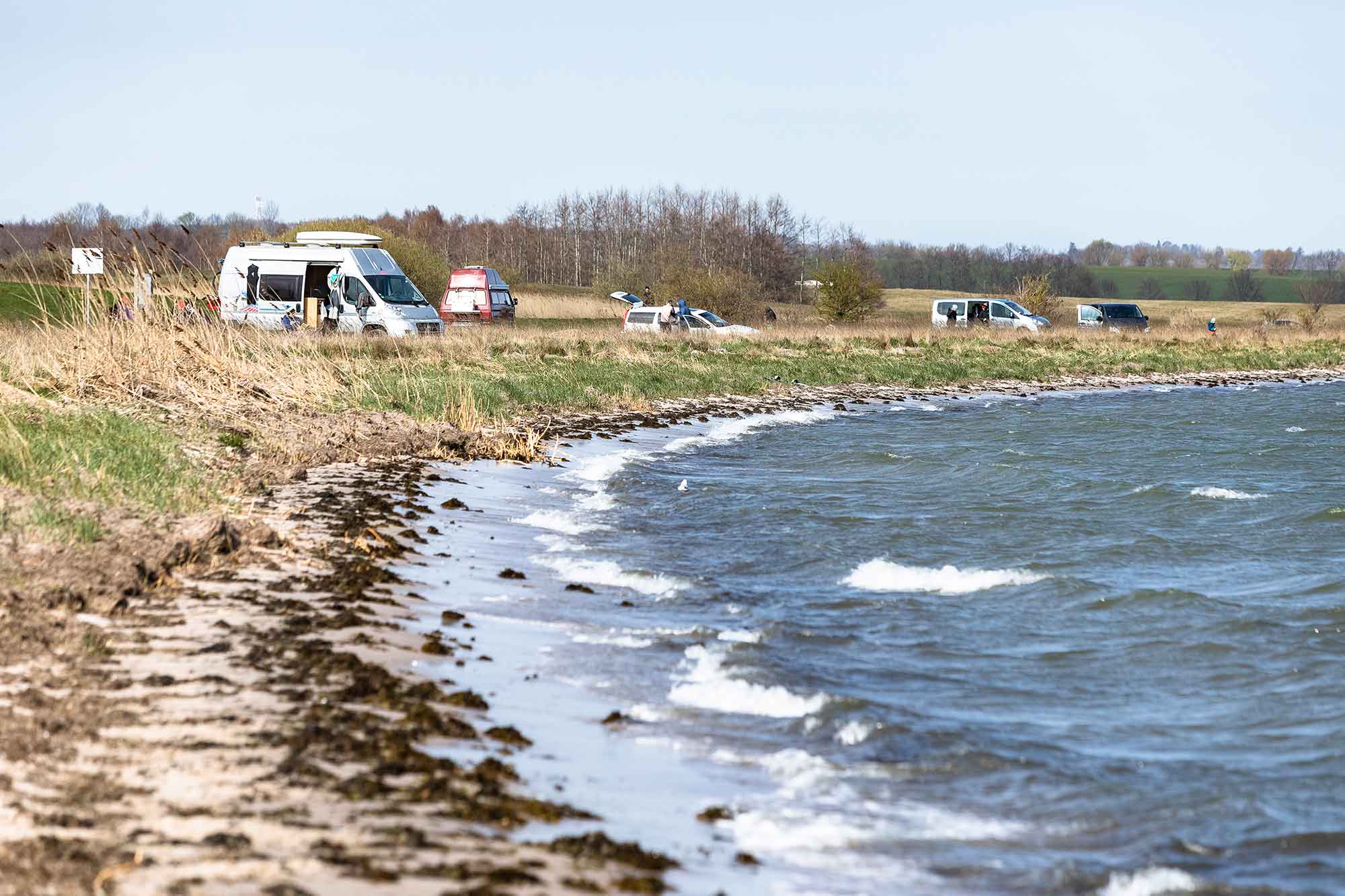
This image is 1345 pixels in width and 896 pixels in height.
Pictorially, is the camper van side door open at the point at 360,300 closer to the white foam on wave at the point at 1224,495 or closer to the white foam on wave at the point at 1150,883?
the white foam on wave at the point at 1224,495

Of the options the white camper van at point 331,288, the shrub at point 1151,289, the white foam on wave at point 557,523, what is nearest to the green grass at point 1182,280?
the shrub at point 1151,289

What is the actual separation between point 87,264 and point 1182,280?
146 metres

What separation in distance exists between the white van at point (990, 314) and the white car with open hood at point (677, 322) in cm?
1258

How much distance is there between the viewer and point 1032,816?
5.41 metres

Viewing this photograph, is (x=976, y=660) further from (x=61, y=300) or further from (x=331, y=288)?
(x=331, y=288)

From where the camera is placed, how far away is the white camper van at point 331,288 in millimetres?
30984

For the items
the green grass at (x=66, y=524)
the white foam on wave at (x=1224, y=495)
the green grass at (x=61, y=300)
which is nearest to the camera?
the green grass at (x=66, y=524)

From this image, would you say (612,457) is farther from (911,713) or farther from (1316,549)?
(911,713)

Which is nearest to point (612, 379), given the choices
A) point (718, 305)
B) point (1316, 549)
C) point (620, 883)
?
point (1316, 549)

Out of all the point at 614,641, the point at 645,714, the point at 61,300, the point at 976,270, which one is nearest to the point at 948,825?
the point at 645,714

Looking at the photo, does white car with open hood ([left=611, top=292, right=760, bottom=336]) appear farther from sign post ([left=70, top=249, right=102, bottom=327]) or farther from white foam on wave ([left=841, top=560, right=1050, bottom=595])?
white foam on wave ([left=841, top=560, right=1050, bottom=595])

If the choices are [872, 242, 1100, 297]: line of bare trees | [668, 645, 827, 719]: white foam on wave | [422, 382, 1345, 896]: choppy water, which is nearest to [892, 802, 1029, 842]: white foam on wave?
[422, 382, 1345, 896]: choppy water

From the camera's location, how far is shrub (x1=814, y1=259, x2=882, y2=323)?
59.9 metres

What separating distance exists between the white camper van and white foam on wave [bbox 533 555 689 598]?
68.9ft
